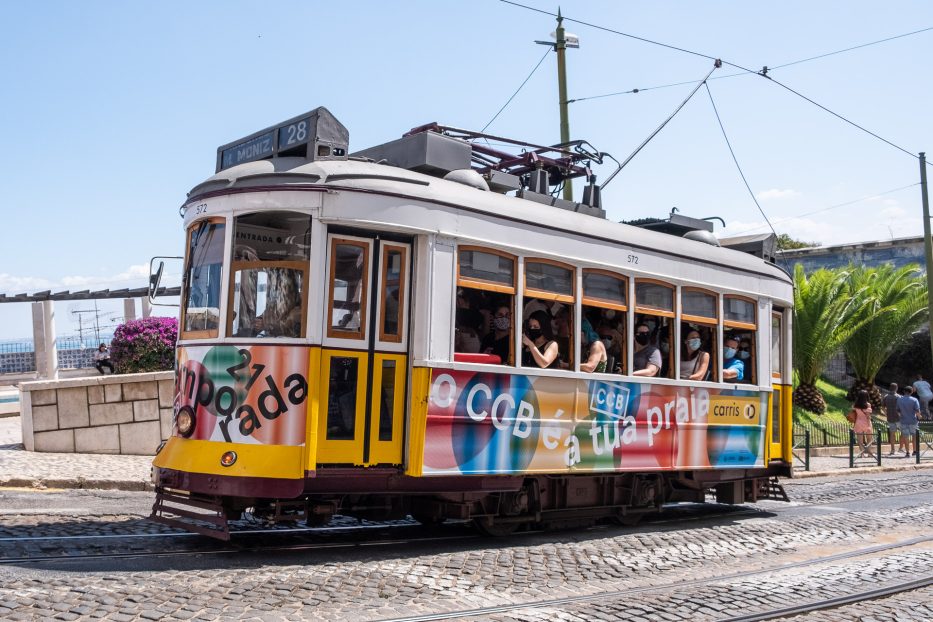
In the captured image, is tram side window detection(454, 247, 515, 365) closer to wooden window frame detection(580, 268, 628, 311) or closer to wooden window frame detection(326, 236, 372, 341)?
wooden window frame detection(326, 236, 372, 341)

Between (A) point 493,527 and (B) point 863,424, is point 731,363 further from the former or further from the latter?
(B) point 863,424

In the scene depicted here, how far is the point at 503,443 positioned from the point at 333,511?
168 cm

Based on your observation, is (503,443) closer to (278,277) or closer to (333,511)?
(333,511)

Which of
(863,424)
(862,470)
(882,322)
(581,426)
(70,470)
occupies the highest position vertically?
(882,322)

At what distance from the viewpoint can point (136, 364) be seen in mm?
15633

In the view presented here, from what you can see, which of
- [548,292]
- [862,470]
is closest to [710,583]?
[548,292]

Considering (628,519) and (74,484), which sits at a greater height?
(74,484)

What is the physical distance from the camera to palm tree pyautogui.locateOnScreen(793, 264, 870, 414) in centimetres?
2709

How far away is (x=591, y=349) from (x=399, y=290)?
2.37 m

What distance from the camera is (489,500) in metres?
8.98

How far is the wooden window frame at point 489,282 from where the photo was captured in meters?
8.34

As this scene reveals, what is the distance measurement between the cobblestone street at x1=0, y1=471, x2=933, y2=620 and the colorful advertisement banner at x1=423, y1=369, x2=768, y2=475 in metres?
0.77

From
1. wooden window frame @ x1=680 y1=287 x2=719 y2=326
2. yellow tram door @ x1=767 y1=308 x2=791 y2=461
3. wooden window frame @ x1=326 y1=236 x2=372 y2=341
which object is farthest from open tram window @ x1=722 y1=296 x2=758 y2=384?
wooden window frame @ x1=326 y1=236 x2=372 y2=341

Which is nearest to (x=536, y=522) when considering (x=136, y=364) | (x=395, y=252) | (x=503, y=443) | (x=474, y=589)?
(x=503, y=443)
